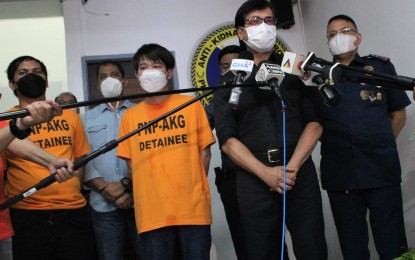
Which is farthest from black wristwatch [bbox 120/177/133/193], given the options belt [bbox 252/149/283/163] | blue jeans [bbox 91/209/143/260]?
belt [bbox 252/149/283/163]

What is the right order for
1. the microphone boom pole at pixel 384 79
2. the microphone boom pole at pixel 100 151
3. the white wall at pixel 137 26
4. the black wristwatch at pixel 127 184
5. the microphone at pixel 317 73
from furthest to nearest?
the white wall at pixel 137 26, the black wristwatch at pixel 127 184, the microphone boom pole at pixel 100 151, the microphone at pixel 317 73, the microphone boom pole at pixel 384 79

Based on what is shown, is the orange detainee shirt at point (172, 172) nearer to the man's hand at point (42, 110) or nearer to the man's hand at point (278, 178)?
the man's hand at point (278, 178)

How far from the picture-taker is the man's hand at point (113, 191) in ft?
8.46

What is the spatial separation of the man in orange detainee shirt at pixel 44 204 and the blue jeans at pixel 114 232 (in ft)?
0.69

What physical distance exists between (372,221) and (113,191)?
135cm

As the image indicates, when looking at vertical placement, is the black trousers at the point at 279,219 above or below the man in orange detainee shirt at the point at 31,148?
below

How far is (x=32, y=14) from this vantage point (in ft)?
14.6

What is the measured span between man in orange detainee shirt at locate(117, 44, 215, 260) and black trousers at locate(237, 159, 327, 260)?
23 cm

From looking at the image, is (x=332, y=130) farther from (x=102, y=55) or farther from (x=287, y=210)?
(x=102, y=55)

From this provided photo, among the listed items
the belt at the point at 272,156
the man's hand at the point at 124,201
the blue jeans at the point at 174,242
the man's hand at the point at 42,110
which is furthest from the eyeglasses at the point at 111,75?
the man's hand at the point at 42,110

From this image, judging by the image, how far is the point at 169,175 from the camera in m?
2.09

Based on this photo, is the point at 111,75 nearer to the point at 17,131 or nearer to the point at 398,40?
the point at 17,131

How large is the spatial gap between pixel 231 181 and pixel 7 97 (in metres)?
2.54

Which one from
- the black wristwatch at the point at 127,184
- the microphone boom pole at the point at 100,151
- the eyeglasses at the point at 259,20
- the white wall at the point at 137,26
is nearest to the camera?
the microphone boom pole at the point at 100,151
